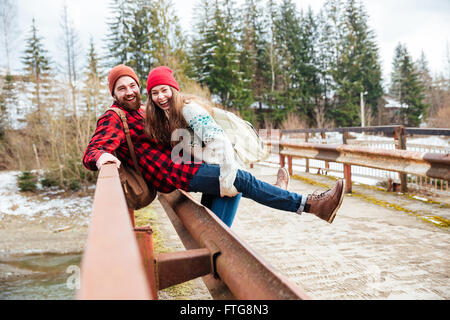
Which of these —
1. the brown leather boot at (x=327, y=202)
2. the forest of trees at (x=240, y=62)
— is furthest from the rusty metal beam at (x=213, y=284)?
the forest of trees at (x=240, y=62)

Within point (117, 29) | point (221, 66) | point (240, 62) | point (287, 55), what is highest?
point (117, 29)

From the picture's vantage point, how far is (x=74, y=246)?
1492cm

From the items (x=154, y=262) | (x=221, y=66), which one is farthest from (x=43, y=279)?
(x=221, y=66)

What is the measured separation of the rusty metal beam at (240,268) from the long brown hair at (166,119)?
77 cm

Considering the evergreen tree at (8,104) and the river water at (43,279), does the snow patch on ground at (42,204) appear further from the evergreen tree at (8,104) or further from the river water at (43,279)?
the evergreen tree at (8,104)

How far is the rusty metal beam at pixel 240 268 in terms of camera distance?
1.09 meters

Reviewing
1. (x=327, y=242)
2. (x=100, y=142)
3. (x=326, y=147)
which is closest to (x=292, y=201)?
(x=327, y=242)

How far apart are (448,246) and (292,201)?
1335mm

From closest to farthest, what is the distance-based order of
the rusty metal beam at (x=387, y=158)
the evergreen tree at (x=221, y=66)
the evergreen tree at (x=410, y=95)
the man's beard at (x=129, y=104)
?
the man's beard at (x=129, y=104)
the rusty metal beam at (x=387, y=158)
the evergreen tree at (x=221, y=66)
the evergreen tree at (x=410, y=95)

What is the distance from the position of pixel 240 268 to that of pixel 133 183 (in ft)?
4.56

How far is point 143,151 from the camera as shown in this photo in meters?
2.62

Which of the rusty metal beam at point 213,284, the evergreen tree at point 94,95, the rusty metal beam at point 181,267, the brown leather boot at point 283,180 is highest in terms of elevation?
the evergreen tree at point 94,95

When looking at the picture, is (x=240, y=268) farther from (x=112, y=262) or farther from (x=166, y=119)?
(x=166, y=119)
